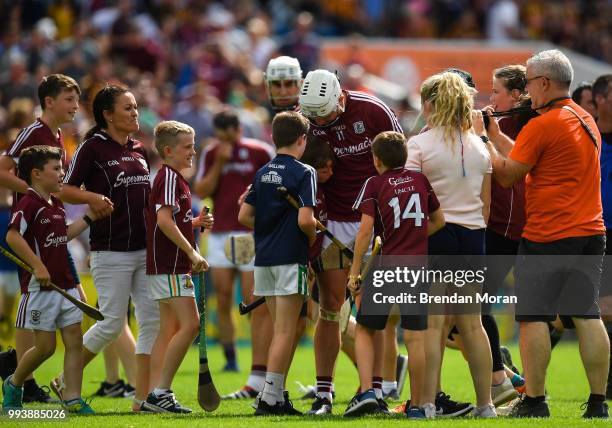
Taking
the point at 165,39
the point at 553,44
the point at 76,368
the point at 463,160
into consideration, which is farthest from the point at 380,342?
the point at 553,44

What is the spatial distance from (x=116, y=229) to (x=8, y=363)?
1.36 metres

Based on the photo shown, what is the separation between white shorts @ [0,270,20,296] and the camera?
14164mm

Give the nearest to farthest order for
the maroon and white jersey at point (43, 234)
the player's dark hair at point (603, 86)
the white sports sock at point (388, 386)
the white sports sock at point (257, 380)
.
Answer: the maroon and white jersey at point (43, 234), the white sports sock at point (388, 386), the white sports sock at point (257, 380), the player's dark hair at point (603, 86)

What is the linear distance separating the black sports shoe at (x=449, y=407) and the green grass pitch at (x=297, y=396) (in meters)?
0.41

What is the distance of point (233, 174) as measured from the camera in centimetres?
1302

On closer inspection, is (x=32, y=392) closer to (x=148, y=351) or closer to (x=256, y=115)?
(x=148, y=351)

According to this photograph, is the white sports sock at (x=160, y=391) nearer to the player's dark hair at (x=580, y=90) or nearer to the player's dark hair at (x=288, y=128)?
the player's dark hair at (x=288, y=128)

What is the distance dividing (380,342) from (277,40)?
13712 millimetres

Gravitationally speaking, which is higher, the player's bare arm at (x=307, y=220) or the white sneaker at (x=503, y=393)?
the player's bare arm at (x=307, y=220)

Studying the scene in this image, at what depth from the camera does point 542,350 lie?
8141 millimetres

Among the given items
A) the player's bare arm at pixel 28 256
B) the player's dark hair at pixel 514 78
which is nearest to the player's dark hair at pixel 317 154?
the player's dark hair at pixel 514 78

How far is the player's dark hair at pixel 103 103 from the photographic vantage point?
9.10 metres

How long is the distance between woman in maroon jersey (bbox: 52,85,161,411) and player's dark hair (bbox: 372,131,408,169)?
2.04 m

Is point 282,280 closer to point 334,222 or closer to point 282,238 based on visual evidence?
point 282,238
